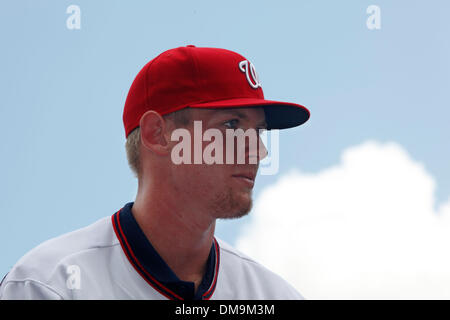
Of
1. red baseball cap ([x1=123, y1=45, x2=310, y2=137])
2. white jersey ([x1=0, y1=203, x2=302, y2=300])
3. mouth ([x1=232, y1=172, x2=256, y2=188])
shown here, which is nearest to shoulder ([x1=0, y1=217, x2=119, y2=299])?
white jersey ([x1=0, y1=203, x2=302, y2=300])

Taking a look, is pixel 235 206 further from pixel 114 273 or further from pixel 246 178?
pixel 114 273

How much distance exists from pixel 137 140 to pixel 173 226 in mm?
527

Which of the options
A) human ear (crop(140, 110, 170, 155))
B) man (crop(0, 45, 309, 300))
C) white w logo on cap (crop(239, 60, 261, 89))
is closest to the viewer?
man (crop(0, 45, 309, 300))

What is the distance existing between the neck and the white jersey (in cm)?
6

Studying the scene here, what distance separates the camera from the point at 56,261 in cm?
255

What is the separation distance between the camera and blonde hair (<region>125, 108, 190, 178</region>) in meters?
2.73

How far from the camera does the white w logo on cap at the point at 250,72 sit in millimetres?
2861

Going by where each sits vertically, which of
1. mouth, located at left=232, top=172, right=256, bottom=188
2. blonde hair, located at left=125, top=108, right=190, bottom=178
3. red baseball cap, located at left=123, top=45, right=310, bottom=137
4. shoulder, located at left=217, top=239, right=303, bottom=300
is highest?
red baseball cap, located at left=123, top=45, right=310, bottom=137

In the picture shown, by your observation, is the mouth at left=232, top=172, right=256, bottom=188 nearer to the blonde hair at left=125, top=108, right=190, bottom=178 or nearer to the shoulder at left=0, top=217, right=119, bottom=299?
the blonde hair at left=125, top=108, right=190, bottom=178

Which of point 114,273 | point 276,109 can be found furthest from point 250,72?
point 114,273
